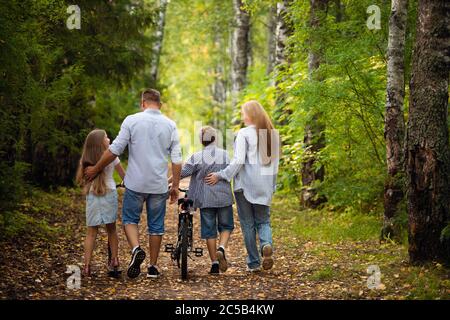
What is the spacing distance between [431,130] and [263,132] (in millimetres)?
2088

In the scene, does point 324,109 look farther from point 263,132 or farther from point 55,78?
point 55,78

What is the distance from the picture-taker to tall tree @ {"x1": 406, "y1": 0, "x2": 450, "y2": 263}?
7125 mm

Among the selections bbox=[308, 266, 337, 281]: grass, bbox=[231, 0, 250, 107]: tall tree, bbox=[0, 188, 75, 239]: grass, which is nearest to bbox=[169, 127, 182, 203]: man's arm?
bbox=[308, 266, 337, 281]: grass

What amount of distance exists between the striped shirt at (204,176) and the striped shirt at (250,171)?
0.19 m

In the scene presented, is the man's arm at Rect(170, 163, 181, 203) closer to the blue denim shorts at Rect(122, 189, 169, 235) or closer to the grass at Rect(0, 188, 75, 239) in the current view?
the blue denim shorts at Rect(122, 189, 169, 235)

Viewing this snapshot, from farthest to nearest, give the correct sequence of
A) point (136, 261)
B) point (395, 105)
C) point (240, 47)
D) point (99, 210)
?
1. point (240, 47)
2. point (395, 105)
3. point (99, 210)
4. point (136, 261)

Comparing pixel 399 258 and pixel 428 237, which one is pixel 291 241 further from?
pixel 428 237

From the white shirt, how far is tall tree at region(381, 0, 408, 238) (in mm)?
3477

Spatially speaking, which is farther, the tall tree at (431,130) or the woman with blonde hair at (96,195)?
the woman with blonde hair at (96,195)

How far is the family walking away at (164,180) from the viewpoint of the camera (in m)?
7.62

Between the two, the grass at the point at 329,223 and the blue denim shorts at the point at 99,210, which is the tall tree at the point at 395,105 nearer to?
the grass at the point at 329,223

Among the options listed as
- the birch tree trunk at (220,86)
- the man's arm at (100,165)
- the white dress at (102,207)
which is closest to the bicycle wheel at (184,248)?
the white dress at (102,207)

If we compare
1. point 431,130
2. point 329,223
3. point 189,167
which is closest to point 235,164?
point 189,167

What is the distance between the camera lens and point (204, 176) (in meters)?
8.19
